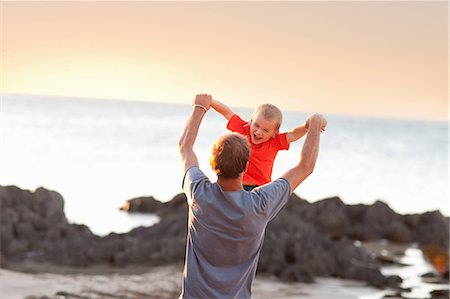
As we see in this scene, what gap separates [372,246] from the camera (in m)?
12.8

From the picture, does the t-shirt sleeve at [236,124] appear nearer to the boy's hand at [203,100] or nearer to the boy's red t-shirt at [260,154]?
the boy's red t-shirt at [260,154]

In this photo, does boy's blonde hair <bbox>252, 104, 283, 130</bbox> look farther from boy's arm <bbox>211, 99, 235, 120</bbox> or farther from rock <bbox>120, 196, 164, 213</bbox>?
rock <bbox>120, 196, 164, 213</bbox>

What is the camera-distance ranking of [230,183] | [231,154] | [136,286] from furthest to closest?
[136,286], [230,183], [231,154]

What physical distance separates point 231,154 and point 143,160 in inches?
980

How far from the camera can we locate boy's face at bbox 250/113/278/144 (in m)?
3.19

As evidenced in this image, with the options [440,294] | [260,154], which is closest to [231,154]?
[260,154]

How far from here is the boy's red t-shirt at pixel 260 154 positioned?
10.8ft

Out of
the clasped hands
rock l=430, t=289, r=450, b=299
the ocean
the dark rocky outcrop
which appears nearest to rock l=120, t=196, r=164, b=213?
the ocean

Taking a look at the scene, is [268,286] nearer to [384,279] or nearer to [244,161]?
[384,279]

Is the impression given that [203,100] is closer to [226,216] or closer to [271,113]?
[271,113]

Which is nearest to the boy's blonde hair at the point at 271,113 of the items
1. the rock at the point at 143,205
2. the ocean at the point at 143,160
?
the ocean at the point at 143,160

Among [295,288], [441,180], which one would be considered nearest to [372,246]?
[295,288]

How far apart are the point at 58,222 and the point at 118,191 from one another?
6.45m

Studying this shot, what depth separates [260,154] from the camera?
3277mm
